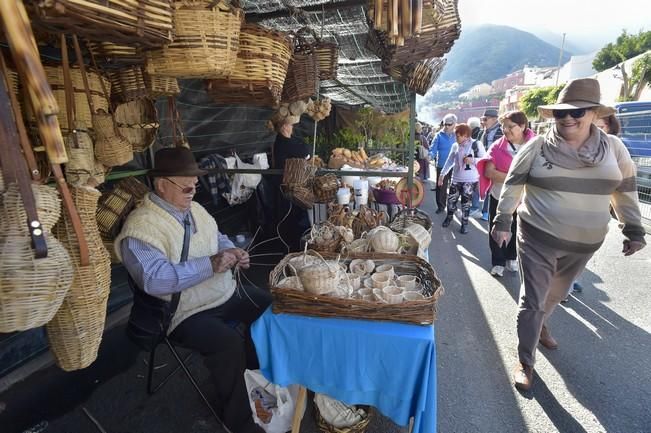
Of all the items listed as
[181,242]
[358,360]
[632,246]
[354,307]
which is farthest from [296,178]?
[632,246]

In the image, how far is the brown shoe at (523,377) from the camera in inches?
91.7

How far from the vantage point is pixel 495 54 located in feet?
492

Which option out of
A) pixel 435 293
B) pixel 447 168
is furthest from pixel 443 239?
pixel 435 293

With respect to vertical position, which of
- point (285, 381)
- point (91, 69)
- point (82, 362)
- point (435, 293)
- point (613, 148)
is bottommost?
point (285, 381)

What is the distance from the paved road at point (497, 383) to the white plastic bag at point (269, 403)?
261 millimetres

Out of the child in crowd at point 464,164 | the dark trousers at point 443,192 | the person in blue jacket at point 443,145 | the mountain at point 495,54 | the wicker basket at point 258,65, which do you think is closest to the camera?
the wicker basket at point 258,65

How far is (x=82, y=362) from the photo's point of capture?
4.41ft

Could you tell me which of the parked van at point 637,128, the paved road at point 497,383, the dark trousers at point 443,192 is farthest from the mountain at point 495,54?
the paved road at point 497,383

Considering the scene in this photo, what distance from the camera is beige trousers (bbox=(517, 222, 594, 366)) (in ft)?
7.41

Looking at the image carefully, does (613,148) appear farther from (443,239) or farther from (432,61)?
(443,239)

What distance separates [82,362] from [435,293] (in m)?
1.50

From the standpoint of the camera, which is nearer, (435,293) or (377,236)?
(435,293)

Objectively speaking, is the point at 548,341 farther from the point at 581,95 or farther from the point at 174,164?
the point at 174,164

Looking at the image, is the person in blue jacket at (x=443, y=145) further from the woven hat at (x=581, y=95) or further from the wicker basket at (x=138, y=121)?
the wicker basket at (x=138, y=121)
